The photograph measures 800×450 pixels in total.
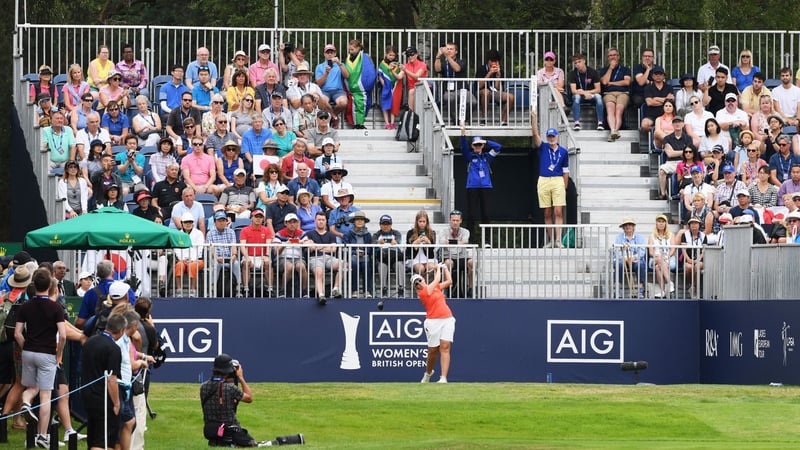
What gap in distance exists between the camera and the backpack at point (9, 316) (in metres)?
20.5

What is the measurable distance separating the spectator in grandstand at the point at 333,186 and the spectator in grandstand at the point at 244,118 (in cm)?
219

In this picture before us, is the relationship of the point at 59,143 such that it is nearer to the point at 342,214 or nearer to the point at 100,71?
the point at 100,71

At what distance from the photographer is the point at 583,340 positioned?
94.0 feet

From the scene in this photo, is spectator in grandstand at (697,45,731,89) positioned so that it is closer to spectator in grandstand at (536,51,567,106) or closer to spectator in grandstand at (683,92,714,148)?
spectator in grandstand at (683,92,714,148)

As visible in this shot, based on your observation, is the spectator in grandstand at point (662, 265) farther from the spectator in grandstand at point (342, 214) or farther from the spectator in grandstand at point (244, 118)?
the spectator in grandstand at point (244, 118)

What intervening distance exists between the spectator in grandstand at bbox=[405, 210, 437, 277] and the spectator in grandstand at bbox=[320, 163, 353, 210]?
1.90m

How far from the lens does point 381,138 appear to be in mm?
34562

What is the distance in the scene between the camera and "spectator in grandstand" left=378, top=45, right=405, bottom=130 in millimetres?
35188

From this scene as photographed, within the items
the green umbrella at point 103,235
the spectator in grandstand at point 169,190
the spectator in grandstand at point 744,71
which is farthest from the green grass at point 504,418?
Result: the spectator in grandstand at point 744,71

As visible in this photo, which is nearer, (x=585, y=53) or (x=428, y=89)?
(x=428, y=89)

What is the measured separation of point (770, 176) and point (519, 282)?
5389mm

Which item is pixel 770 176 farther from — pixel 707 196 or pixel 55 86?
pixel 55 86

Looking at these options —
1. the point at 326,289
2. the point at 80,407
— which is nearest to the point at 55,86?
the point at 326,289

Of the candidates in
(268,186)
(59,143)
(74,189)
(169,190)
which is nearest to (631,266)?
(268,186)
